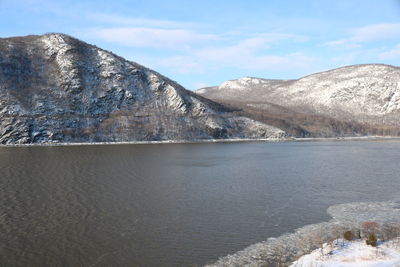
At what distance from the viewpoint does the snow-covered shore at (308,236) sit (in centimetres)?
2167

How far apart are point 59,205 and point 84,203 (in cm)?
252

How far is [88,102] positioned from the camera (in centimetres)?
16688

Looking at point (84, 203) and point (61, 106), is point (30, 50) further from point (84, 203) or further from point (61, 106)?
point (84, 203)

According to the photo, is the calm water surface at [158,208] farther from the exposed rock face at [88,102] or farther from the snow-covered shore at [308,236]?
the exposed rock face at [88,102]

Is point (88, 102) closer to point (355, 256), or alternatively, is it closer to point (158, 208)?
point (158, 208)

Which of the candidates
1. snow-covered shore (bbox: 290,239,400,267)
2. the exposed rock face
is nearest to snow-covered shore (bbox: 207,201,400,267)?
snow-covered shore (bbox: 290,239,400,267)

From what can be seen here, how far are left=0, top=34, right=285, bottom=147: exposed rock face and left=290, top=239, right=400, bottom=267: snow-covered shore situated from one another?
137428 mm

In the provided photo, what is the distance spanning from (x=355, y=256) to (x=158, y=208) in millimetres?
20510

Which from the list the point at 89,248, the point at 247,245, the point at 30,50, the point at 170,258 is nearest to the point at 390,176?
the point at 247,245

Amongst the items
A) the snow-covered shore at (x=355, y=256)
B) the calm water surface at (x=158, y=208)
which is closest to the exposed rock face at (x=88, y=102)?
the calm water surface at (x=158, y=208)

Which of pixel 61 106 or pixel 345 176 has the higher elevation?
pixel 61 106

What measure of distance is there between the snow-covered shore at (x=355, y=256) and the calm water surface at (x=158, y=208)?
5.94 meters

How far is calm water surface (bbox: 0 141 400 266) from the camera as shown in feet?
78.3

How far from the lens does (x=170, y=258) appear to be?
74.1 ft
